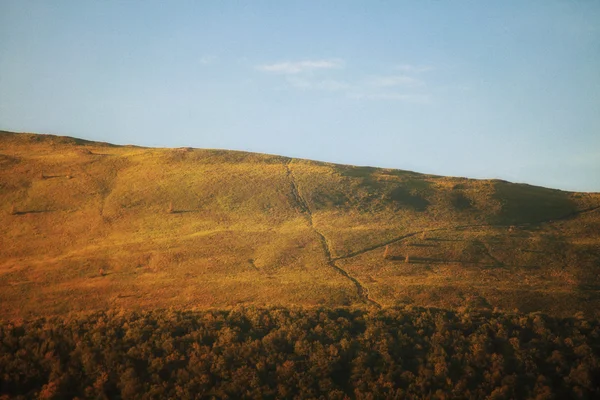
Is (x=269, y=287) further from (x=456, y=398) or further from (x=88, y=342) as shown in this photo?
(x=456, y=398)

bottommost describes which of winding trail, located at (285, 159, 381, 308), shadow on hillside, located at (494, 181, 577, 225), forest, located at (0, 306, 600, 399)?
forest, located at (0, 306, 600, 399)

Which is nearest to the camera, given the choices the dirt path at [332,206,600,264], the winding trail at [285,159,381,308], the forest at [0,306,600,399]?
the forest at [0,306,600,399]

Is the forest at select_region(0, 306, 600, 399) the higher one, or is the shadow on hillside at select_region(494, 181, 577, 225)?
the shadow on hillside at select_region(494, 181, 577, 225)

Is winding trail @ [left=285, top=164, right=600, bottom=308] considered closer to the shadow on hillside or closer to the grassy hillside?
the grassy hillside

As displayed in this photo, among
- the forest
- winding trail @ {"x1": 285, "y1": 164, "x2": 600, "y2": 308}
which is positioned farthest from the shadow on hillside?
the forest

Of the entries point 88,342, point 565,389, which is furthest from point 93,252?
point 565,389

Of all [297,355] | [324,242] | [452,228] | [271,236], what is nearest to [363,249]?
[324,242]

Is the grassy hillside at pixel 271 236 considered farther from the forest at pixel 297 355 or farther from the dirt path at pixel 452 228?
the forest at pixel 297 355
